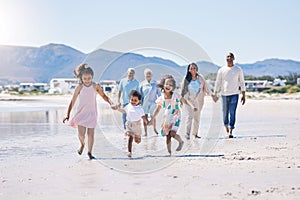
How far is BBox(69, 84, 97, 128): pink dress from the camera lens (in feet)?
23.5

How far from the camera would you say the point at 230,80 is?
9.97 metres

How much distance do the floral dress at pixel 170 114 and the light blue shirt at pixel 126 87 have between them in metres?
2.98

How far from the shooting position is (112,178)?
18.0ft

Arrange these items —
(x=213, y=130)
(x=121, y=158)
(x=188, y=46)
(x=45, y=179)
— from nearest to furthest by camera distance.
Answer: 1. (x=45, y=179)
2. (x=121, y=158)
3. (x=188, y=46)
4. (x=213, y=130)

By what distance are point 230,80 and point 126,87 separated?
7.38 feet

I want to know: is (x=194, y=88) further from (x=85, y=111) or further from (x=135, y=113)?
(x=85, y=111)

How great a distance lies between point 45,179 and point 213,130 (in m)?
6.96

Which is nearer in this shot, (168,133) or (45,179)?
(45,179)

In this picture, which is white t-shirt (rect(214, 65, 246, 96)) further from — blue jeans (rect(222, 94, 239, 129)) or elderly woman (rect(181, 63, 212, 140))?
elderly woman (rect(181, 63, 212, 140))

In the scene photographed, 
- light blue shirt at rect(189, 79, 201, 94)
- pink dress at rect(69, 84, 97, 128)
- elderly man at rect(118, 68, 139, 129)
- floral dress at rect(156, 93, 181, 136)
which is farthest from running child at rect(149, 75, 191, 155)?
elderly man at rect(118, 68, 139, 129)

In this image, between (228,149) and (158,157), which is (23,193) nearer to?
(158,157)

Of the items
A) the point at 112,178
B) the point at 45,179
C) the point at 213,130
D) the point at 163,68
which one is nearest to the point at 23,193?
the point at 45,179

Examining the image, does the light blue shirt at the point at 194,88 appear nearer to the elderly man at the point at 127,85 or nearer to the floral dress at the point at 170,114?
the elderly man at the point at 127,85

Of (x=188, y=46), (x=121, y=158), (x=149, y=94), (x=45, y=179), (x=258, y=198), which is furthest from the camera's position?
(x=149, y=94)
